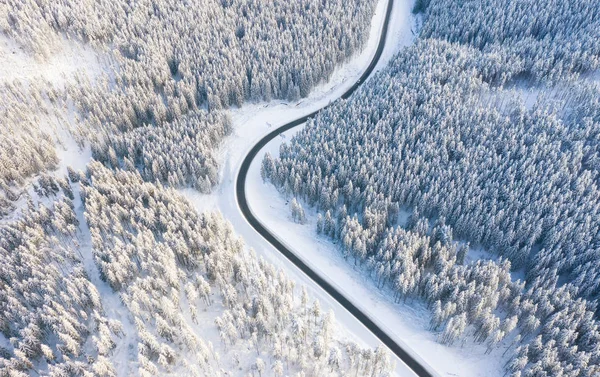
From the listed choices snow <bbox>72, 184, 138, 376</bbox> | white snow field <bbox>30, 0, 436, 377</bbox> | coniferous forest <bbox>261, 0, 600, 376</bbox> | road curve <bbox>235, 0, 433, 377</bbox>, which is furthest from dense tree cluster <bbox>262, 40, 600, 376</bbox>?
snow <bbox>72, 184, 138, 376</bbox>

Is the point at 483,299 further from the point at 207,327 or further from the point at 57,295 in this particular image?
the point at 57,295

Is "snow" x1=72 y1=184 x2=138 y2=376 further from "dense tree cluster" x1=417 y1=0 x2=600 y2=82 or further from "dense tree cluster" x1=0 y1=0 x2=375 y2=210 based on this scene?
"dense tree cluster" x1=417 y1=0 x2=600 y2=82

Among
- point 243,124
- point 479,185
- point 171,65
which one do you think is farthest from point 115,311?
point 171,65

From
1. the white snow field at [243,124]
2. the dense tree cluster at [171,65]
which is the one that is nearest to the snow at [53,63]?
the white snow field at [243,124]

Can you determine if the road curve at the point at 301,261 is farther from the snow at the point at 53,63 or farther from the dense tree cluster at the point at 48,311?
the snow at the point at 53,63

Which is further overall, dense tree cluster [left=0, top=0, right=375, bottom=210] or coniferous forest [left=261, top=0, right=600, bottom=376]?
dense tree cluster [left=0, top=0, right=375, bottom=210]

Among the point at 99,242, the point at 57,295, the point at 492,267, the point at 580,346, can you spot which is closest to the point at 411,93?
the point at 492,267
